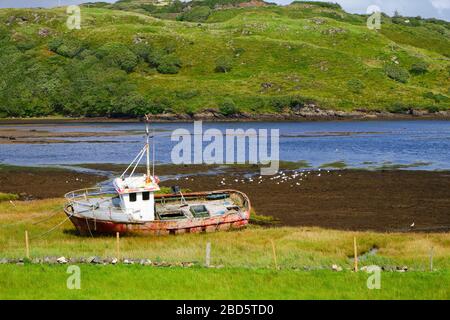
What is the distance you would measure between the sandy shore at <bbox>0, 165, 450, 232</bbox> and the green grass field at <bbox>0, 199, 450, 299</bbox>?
907cm

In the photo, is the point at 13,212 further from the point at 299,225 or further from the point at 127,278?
the point at 127,278

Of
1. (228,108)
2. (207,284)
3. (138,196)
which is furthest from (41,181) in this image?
(228,108)

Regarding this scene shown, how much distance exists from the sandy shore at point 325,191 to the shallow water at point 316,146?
9856 millimetres

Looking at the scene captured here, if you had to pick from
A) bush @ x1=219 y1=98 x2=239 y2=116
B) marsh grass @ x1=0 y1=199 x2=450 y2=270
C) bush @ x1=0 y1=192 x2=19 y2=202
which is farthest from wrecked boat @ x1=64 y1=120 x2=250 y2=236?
bush @ x1=219 y1=98 x2=239 y2=116

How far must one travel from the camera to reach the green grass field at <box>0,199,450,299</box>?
1038 inches

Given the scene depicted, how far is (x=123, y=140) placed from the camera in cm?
12988

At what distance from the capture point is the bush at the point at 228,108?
183m

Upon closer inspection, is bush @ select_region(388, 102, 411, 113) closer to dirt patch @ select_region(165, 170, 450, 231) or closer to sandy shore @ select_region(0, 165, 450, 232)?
sandy shore @ select_region(0, 165, 450, 232)

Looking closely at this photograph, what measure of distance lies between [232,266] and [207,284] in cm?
385
